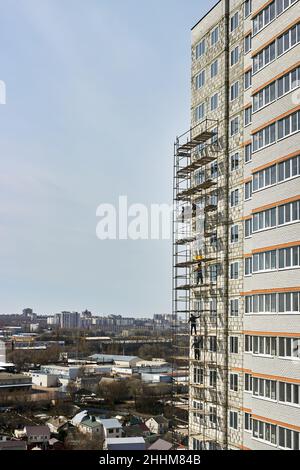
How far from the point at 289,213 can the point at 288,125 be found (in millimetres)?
2102

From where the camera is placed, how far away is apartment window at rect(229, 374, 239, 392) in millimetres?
16984

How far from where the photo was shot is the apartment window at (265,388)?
13297 mm

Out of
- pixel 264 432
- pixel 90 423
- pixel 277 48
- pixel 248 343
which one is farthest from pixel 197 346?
pixel 90 423

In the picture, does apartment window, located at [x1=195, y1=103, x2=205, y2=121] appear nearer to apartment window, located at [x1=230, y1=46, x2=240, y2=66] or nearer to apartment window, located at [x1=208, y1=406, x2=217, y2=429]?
apartment window, located at [x1=230, y1=46, x2=240, y2=66]

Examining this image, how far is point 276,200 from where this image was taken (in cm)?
1365

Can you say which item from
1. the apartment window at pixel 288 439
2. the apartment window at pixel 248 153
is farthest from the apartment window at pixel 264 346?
the apartment window at pixel 248 153

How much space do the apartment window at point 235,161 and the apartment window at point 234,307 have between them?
418cm

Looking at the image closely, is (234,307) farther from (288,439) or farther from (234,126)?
(234,126)

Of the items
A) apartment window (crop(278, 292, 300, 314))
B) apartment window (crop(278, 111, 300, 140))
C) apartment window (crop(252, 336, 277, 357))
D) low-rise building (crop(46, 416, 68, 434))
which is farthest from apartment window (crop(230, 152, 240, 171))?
low-rise building (crop(46, 416, 68, 434))

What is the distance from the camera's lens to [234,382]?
675 inches

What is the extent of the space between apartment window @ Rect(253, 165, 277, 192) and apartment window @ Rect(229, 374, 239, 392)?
19.6 feet

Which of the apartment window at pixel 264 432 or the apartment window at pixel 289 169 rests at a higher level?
the apartment window at pixel 289 169

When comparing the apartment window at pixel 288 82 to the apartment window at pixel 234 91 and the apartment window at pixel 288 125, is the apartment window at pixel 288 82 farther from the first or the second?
the apartment window at pixel 234 91

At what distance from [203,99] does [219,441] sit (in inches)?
Result: 457
